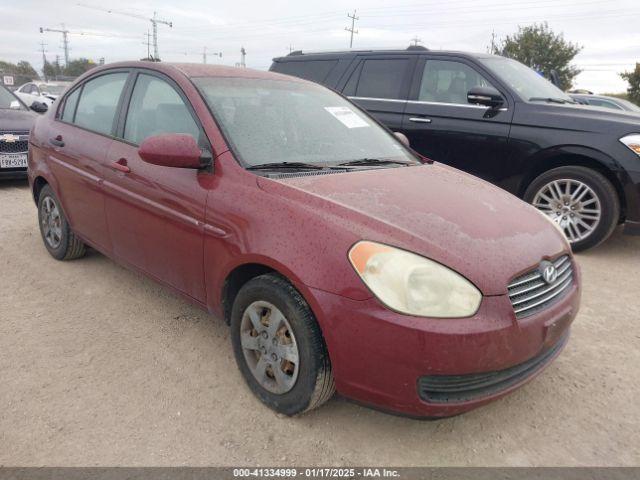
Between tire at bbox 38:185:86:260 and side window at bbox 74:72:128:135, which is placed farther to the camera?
tire at bbox 38:185:86:260

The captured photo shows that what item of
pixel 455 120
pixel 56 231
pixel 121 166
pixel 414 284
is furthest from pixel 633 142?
pixel 56 231

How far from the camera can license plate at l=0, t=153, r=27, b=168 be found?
6.82 metres

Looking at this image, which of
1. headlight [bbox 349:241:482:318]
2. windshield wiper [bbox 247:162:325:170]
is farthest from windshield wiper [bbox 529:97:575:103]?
headlight [bbox 349:241:482:318]

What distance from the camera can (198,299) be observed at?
284 cm

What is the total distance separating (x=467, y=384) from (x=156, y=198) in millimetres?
1940

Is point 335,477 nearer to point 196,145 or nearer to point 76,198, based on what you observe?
point 196,145

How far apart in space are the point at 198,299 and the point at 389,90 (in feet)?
13.5

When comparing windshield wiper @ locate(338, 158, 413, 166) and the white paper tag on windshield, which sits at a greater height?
the white paper tag on windshield

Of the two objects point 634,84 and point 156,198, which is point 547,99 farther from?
point 634,84

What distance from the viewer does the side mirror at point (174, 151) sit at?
2.57 m

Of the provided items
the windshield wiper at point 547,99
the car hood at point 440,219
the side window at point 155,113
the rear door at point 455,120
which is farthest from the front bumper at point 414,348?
the windshield wiper at point 547,99

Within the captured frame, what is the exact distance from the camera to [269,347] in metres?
2.41

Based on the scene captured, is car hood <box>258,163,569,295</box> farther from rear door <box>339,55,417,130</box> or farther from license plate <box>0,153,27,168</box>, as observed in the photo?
license plate <box>0,153,27,168</box>

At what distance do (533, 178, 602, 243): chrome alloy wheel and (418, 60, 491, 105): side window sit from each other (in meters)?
1.31
